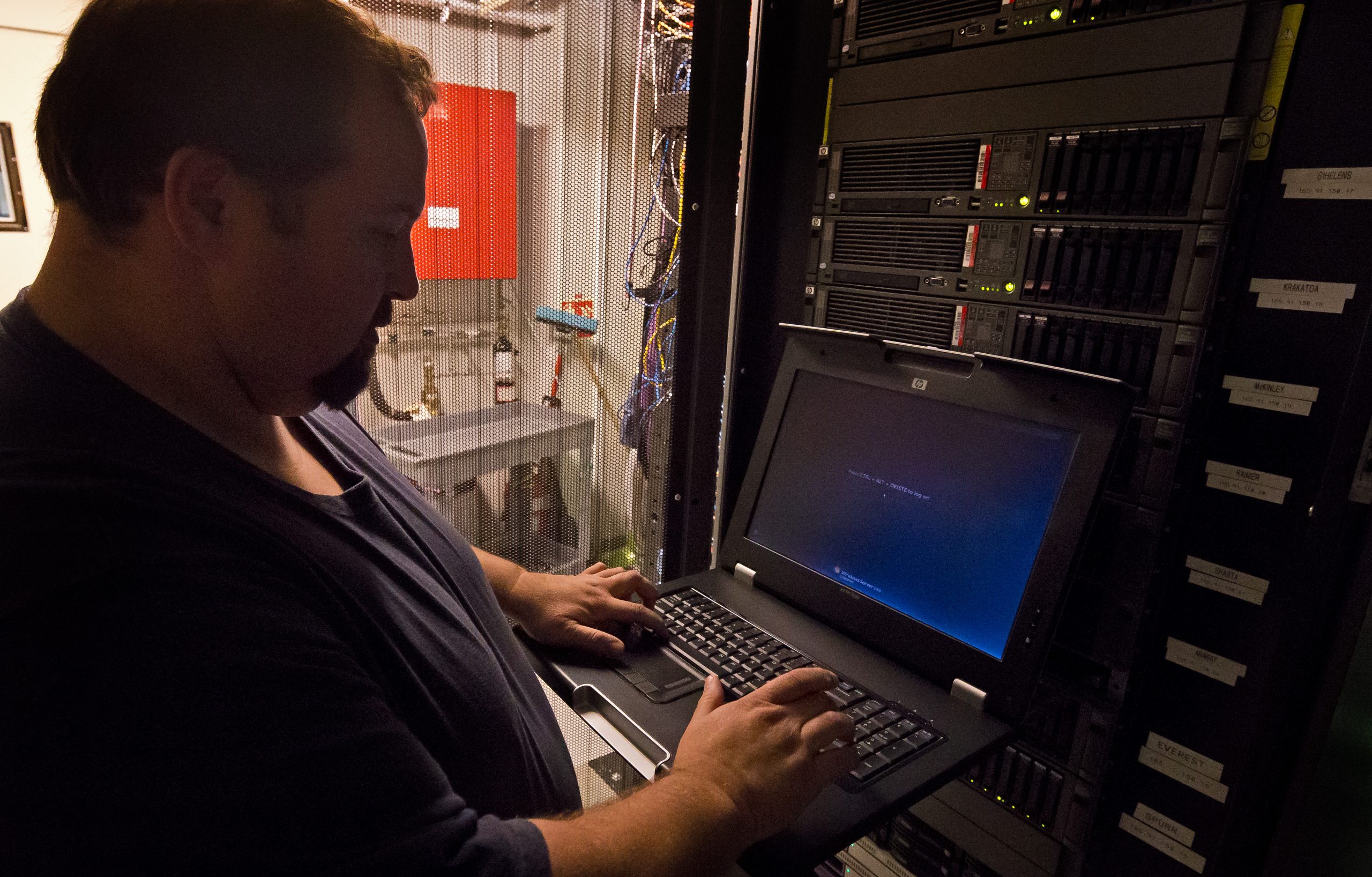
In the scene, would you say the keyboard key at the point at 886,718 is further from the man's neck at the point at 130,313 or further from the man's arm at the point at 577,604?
the man's neck at the point at 130,313

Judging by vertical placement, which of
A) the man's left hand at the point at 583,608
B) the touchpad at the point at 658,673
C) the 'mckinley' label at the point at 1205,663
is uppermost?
the 'mckinley' label at the point at 1205,663

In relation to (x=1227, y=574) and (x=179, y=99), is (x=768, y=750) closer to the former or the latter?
(x=1227, y=574)

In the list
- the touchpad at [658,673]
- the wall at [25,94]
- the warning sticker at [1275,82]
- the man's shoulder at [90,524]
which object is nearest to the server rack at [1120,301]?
the warning sticker at [1275,82]

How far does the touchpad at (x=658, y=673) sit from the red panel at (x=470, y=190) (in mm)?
532

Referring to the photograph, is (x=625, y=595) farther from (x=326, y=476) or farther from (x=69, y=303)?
(x=69, y=303)

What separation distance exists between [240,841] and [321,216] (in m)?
0.42

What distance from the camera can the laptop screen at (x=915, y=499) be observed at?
859 mm

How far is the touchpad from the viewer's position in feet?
2.79

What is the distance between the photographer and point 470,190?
0.96 m

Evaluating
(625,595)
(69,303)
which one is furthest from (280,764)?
(625,595)

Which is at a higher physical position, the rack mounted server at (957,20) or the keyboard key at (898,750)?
the rack mounted server at (957,20)

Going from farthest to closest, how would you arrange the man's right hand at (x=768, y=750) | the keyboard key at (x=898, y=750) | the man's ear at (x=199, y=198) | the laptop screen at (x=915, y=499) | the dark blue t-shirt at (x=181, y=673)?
the laptop screen at (x=915, y=499) → the keyboard key at (x=898, y=750) → the man's right hand at (x=768, y=750) → the man's ear at (x=199, y=198) → the dark blue t-shirt at (x=181, y=673)

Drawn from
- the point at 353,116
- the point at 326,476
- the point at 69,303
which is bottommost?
the point at 326,476

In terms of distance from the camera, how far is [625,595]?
101 centimetres
